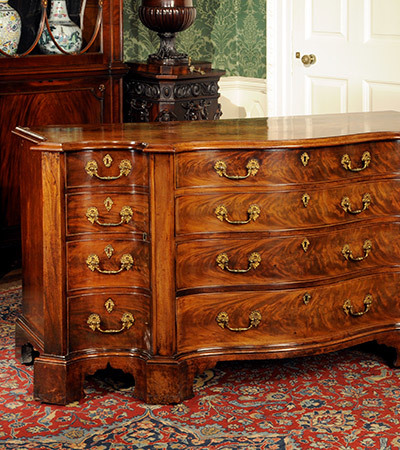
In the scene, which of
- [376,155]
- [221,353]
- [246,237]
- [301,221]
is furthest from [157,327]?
[376,155]

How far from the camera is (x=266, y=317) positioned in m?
3.41

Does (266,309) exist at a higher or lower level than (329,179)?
lower

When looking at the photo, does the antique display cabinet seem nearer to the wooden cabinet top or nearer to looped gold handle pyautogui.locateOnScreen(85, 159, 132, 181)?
the wooden cabinet top

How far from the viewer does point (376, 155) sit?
354cm

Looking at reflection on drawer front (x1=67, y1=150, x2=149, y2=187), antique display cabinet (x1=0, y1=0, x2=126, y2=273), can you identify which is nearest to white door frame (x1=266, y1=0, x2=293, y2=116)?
antique display cabinet (x1=0, y1=0, x2=126, y2=273)

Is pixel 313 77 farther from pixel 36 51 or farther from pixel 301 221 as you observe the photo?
pixel 301 221

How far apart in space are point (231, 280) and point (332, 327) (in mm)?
487

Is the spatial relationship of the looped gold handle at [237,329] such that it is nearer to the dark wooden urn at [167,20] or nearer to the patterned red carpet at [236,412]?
the patterned red carpet at [236,412]

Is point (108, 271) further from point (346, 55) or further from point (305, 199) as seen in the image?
point (346, 55)

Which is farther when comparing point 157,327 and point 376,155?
point 376,155

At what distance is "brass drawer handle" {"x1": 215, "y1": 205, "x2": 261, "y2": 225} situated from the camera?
3303 millimetres

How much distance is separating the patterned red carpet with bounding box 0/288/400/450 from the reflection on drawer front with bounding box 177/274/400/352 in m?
0.21

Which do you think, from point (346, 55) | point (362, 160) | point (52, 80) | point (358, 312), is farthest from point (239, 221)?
point (346, 55)

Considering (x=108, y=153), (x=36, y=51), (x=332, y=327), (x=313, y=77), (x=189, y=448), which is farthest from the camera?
(x=313, y=77)
